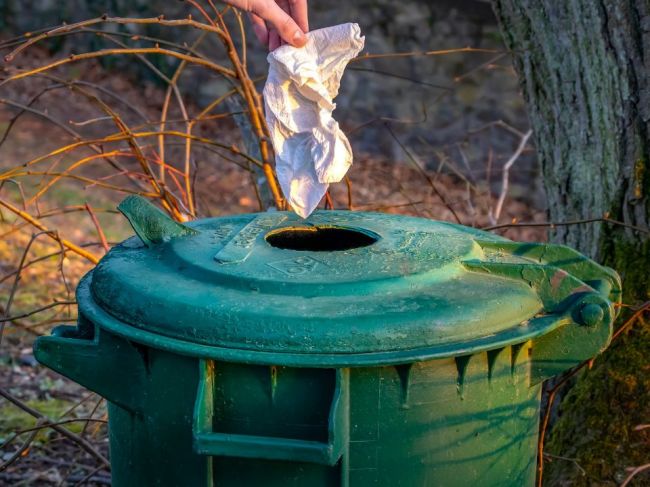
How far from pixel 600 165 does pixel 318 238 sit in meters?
1.12

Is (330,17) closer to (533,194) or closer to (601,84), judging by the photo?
(533,194)

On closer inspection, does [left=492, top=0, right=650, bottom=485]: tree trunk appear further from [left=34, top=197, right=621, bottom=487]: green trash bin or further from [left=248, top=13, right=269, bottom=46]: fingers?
[left=248, top=13, right=269, bottom=46]: fingers

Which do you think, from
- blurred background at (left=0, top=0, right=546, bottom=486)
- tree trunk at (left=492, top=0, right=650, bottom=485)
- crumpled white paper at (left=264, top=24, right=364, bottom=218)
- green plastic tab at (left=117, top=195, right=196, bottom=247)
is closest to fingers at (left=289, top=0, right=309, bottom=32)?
crumpled white paper at (left=264, top=24, right=364, bottom=218)

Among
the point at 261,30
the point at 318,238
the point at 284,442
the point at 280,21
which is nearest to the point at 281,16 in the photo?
the point at 280,21

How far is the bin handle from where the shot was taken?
5.43 feet

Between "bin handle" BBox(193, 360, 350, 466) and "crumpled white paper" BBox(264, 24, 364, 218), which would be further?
"crumpled white paper" BBox(264, 24, 364, 218)

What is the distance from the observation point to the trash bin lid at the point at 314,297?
5.52 feet

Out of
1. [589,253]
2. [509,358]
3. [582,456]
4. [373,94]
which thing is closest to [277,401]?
[509,358]

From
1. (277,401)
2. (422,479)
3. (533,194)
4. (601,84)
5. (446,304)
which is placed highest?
(601,84)

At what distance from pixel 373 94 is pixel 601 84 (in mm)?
5062

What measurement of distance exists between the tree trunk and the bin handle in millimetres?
1135

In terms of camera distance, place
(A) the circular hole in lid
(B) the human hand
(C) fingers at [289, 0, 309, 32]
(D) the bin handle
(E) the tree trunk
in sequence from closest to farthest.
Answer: (D) the bin handle
(B) the human hand
(A) the circular hole in lid
(C) fingers at [289, 0, 309, 32]
(E) the tree trunk

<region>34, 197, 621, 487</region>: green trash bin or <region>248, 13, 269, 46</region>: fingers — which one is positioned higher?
<region>248, 13, 269, 46</region>: fingers

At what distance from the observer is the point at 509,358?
187cm
